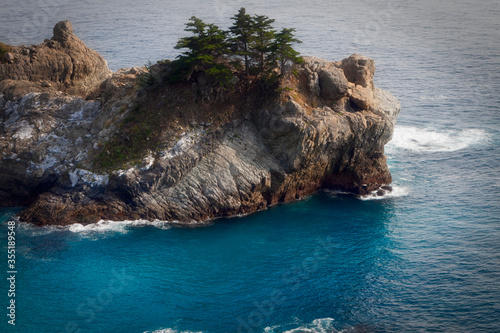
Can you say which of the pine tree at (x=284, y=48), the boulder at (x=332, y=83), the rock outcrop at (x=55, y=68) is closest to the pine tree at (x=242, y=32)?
the pine tree at (x=284, y=48)

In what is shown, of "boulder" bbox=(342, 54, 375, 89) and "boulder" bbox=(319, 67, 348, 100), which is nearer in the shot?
"boulder" bbox=(319, 67, 348, 100)

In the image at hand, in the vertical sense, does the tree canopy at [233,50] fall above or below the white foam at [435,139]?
above

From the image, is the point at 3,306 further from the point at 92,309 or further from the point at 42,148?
the point at 42,148

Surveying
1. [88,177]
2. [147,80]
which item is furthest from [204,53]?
[88,177]

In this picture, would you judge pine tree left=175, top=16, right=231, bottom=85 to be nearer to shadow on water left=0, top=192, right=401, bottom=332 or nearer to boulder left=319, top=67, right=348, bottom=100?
boulder left=319, top=67, right=348, bottom=100

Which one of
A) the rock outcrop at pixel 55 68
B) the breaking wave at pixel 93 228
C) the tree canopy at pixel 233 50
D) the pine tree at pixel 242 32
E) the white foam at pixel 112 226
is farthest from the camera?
the rock outcrop at pixel 55 68

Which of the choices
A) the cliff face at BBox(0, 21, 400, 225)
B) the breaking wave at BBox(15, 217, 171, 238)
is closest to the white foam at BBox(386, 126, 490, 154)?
the cliff face at BBox(0, 21, 400, 225)

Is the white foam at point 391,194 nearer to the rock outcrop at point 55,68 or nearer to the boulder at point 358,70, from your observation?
the boulder at point 358,70
